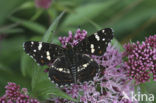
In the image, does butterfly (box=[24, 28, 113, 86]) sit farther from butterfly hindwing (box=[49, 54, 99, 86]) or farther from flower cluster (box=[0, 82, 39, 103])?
flower cluster (box=[0, 82, 39, 103])

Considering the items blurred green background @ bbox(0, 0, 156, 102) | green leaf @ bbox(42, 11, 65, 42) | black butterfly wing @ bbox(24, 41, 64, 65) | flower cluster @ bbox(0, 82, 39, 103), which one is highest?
blurred green background @ bbox(0, 0, 156, 102)

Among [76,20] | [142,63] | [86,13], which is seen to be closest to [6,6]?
[76,20]

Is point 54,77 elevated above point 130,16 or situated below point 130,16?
below

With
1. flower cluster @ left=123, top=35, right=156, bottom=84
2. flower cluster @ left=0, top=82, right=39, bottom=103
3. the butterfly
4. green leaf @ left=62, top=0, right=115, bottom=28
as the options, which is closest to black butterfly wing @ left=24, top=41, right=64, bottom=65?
the butterfly

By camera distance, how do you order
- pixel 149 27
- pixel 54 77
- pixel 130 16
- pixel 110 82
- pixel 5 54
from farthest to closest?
pixel 130 16, pixel 149 27, pixel 5 54, pixel 110 82, pixel 54 77

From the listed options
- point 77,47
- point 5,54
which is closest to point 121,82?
point 77,47

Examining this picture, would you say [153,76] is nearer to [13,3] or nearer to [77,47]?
[77,47]

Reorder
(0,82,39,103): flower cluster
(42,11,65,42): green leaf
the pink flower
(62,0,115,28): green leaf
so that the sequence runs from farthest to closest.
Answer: (62,0,115,28): green leaf
the pink flower
(42,11,65,42): green leaf
(0,82,39,103): flower cluster

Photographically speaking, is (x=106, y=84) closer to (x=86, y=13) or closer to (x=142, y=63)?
(x=142, y=63)
